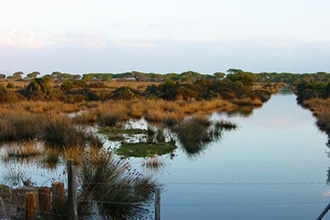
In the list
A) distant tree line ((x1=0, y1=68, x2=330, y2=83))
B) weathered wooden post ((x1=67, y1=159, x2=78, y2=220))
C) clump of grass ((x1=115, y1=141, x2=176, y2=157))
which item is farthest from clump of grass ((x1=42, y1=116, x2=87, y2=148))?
distant tree line ((x1=0, y1=68, x2=330, y2=83))

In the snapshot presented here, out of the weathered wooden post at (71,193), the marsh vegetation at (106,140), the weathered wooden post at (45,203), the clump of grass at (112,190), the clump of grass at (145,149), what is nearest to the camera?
the weathered wooden post at (71,193)

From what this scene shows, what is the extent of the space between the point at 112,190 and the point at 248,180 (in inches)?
174

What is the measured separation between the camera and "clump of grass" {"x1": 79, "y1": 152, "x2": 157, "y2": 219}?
798 cm

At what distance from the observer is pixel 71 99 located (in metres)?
32.9

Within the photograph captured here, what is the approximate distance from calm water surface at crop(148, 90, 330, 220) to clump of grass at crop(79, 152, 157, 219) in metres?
0.56

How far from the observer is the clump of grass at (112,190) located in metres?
7.98

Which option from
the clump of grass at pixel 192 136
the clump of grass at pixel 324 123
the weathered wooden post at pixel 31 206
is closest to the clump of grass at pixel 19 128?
the clump of grass at pixel 192 136

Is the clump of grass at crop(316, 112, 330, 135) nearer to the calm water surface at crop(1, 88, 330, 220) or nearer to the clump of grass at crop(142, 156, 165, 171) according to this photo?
the calm water surface at crop(1, 88, 330, 220)

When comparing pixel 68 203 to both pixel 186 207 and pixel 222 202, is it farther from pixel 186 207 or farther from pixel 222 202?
pixel 222 202

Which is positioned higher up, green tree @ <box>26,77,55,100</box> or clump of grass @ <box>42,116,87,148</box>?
green tree @ <box>26,77,55,100</box>

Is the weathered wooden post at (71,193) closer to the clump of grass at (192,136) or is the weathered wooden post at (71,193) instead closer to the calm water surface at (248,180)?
the calm water surface at (248,180)

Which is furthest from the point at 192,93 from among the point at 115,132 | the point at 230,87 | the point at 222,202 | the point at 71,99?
the point at 222,202

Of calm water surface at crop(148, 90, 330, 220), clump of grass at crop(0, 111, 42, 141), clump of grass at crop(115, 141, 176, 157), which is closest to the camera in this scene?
calm water surface at crop(148, 90, 330, 220)

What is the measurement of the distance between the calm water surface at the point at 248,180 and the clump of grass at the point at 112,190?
56 cm
